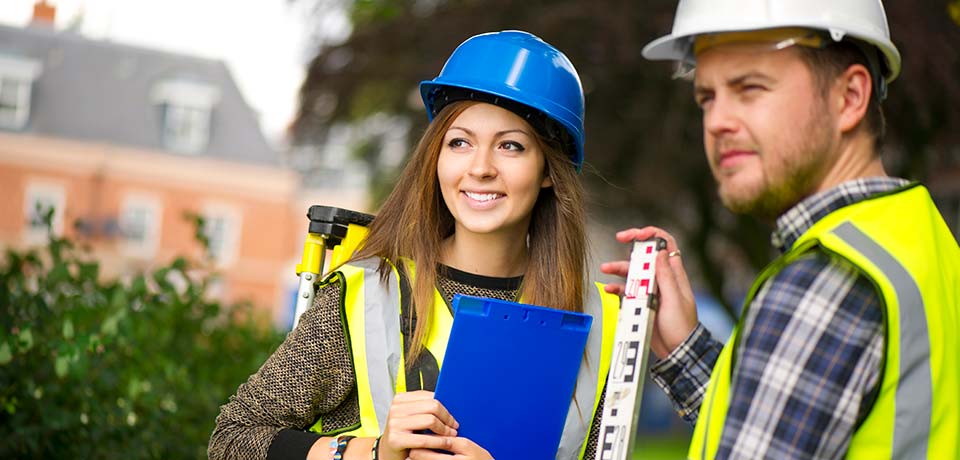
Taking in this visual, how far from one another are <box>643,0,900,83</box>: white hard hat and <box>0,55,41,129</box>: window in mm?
28600

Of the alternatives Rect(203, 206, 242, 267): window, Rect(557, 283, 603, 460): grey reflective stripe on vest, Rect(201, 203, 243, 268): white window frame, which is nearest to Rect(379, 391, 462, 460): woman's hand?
Rect(557, 283, 603, 460): grey reflective stripe on vest

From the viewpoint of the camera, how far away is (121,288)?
4.30 meters

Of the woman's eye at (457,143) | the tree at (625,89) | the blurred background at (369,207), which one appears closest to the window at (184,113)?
the blurred background at (369,207)

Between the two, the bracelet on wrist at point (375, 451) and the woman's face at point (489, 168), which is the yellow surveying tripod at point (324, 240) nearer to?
the woman's face at point (489, 168)

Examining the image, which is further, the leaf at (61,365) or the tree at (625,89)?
the tree at (625,89)

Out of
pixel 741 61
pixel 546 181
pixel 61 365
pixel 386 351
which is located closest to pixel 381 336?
A: pixel 386 351

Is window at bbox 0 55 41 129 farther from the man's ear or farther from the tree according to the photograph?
the man's ear

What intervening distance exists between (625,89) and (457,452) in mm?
6789

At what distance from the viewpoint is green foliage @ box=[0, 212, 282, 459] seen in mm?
3430

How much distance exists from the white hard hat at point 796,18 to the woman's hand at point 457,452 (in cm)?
86

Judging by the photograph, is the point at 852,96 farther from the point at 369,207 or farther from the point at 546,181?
the point at 369,207

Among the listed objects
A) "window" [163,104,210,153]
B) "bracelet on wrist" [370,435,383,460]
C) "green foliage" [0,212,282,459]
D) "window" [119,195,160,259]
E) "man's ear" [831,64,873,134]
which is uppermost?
"window" [163,104,210,153]

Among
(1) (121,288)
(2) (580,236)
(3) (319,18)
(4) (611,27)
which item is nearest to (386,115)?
(3) (319,18)

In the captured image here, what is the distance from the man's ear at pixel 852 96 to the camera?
5.57 feet
